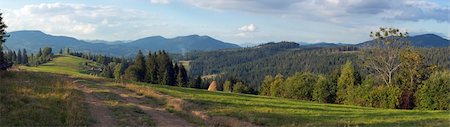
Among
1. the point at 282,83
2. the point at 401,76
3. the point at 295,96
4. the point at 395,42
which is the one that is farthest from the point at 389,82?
the point at 282,83

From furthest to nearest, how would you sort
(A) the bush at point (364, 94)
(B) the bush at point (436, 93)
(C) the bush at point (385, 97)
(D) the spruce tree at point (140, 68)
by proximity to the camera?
(D) the spruce tree at point (140, 68), (A) the bush at point (364, 94), (C) the bush at point (385, 97), (B) the bush at point (436, 93)

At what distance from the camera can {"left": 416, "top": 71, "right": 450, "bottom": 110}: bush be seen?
60469 millimetres

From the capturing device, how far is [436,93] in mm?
61594

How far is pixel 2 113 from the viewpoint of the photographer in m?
17.9

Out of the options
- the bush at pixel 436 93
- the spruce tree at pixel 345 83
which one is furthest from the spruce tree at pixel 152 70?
the bush at pixel 436 93

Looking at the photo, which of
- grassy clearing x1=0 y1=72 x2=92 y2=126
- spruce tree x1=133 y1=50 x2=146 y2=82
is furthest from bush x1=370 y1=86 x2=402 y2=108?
spruce tree x1=133 y1=50 x2=146 y2=82

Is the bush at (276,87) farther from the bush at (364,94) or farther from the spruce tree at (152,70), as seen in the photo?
the bush at (364,94)

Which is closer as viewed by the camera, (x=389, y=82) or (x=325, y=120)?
(x=325, y=120)

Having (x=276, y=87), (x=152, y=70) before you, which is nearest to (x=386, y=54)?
(x=276, y=87)

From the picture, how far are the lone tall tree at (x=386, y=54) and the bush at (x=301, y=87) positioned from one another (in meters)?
17.5

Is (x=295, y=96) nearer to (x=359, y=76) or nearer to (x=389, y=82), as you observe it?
(x=359, y=76)

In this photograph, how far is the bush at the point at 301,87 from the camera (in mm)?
89875

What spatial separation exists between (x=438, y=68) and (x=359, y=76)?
1296 centimetres

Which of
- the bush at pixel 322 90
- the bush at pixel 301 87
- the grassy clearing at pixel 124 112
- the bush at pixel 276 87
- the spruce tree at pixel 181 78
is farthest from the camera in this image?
the spruce tree at pixel 181 78
